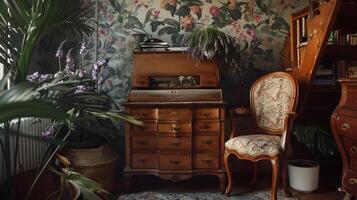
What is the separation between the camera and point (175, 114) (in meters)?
2.58

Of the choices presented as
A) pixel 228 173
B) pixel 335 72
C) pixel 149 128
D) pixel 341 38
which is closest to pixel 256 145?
pixel 228 173

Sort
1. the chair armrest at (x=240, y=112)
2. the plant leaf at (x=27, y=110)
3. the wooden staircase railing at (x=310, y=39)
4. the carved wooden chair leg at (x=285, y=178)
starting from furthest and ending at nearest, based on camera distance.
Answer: the chair armrest at (x=240, y=112) < the carved wooden chair leg at (x=285, y=178) < the wooden staircase railing at (x=310, y=39) < the plant leaf at (x=27, y=110)

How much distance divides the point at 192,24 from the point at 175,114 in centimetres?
107

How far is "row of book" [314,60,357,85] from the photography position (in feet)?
9.39

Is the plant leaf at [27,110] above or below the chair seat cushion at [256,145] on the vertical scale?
above

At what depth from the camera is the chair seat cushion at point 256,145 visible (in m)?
2.36

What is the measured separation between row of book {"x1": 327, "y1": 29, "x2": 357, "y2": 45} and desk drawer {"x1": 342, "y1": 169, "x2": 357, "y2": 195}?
117 cm

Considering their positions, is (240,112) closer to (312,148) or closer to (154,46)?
(312,148)

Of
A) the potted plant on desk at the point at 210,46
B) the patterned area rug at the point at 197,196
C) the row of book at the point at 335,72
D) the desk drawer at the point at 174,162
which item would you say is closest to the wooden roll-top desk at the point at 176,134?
the desk drawer at the point at 174,162

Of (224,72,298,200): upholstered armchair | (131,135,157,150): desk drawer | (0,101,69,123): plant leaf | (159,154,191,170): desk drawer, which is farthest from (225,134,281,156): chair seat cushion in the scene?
(0,101,69,123): plant leaf

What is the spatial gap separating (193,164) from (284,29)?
167cm

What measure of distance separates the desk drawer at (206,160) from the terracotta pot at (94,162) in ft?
2.29

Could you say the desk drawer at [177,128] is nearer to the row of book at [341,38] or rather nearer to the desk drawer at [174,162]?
the desk drawer at [174,162]

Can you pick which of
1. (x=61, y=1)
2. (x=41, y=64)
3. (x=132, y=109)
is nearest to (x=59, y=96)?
(x=61, y=1)
